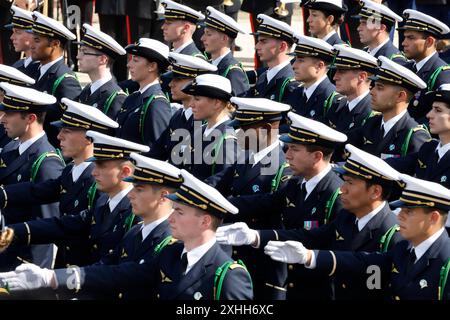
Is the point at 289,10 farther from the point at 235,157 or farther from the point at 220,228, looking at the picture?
the point at 220,228

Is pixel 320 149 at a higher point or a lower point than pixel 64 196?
higher

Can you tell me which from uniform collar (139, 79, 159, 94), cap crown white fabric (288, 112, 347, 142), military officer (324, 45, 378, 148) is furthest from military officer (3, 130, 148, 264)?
military officer (324, 45, 378, 148)

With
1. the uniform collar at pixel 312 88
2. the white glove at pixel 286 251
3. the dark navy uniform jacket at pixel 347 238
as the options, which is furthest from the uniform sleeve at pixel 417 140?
the white glove at pixel 286 251

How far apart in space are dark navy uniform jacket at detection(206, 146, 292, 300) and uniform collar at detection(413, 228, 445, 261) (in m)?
1.89

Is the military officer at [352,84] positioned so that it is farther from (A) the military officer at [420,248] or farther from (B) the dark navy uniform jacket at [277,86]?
(A) the military officer at [420,248]

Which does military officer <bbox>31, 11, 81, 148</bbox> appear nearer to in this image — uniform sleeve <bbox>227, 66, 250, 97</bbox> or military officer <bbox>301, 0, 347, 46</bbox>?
uniform sleeve <bbox>227, 66, 250, 97</bbox>

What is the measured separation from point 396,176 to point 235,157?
2.16m

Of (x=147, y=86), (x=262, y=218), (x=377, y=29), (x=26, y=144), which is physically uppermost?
(x=377, y=29)

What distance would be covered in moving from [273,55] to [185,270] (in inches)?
233

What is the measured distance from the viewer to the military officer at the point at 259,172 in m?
9.59

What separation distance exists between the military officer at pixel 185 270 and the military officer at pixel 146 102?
13.4 feet

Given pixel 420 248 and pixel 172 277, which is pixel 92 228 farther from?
pixel 420 248

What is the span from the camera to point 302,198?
30.3 ft

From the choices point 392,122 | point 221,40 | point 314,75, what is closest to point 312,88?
point 314,75
